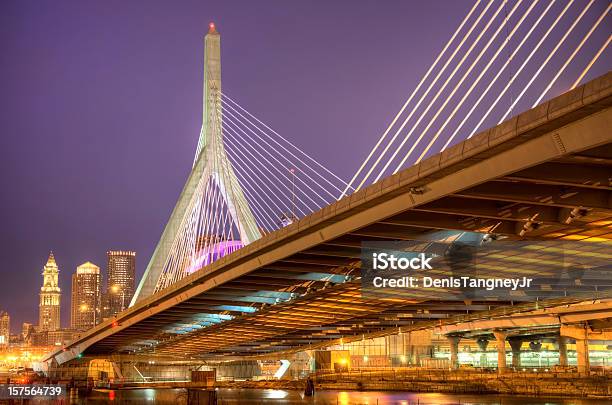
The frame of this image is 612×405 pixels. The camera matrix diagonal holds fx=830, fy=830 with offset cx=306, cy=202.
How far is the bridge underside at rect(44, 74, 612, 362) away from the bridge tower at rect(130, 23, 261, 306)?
342cm

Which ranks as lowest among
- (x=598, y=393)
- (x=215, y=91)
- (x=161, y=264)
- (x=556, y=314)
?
(x=598, y=393)

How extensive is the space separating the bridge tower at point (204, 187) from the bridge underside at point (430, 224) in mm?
3416

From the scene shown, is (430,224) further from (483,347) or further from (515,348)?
(483,347)

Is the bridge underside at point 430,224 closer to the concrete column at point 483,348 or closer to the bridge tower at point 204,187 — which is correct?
the bridge tower at point 204,187

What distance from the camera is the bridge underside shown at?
16828mm

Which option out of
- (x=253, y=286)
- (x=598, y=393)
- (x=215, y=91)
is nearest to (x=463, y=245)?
(x=598, y=393)

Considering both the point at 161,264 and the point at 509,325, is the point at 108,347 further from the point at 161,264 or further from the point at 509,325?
the point at 509,325

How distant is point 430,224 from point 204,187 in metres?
30.3

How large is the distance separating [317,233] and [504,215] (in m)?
7.54

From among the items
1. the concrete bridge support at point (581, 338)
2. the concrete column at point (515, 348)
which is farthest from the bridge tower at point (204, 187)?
the concrete column at point (515, 348)

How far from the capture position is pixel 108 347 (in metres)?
83.3

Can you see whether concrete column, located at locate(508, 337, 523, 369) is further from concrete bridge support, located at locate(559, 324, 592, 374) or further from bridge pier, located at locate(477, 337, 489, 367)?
concrete bridge support, located at locate(559, 324, 592, 374)

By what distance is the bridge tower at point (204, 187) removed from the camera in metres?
51.9

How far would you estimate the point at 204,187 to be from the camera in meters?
53.0
